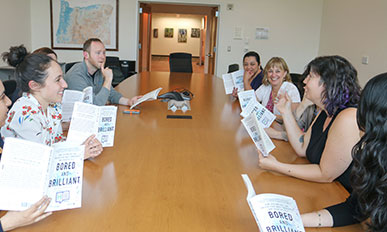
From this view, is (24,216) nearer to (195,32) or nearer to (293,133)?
(293,133)

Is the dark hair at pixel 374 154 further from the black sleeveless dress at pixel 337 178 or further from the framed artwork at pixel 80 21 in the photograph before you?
the framed artwork at pixel 80 21

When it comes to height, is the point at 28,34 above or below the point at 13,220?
above

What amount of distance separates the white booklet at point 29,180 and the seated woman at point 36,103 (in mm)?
503

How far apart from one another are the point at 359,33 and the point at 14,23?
6249mm

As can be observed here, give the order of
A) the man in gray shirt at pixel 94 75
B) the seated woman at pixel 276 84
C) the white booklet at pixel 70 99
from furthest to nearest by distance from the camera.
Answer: the seated woman at pixel 276 84, the man in gray shirt at pixel 94 75, the white booklet at pixel 70 99

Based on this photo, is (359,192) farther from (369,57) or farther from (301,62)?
(301,62)

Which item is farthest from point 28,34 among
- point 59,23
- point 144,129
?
point 144,129

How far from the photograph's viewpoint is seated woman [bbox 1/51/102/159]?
5.39 ft

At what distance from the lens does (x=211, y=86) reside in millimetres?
4664

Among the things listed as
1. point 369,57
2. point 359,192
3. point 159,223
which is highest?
point 369,57

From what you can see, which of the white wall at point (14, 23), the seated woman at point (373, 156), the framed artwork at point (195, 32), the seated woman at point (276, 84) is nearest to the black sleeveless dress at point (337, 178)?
the seated woman at point (373, 156)

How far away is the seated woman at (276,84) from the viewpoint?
10.4 feet

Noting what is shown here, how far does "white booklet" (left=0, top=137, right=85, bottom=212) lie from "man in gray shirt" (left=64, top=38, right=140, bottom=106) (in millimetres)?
1649

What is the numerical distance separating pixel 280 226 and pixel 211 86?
371cm
